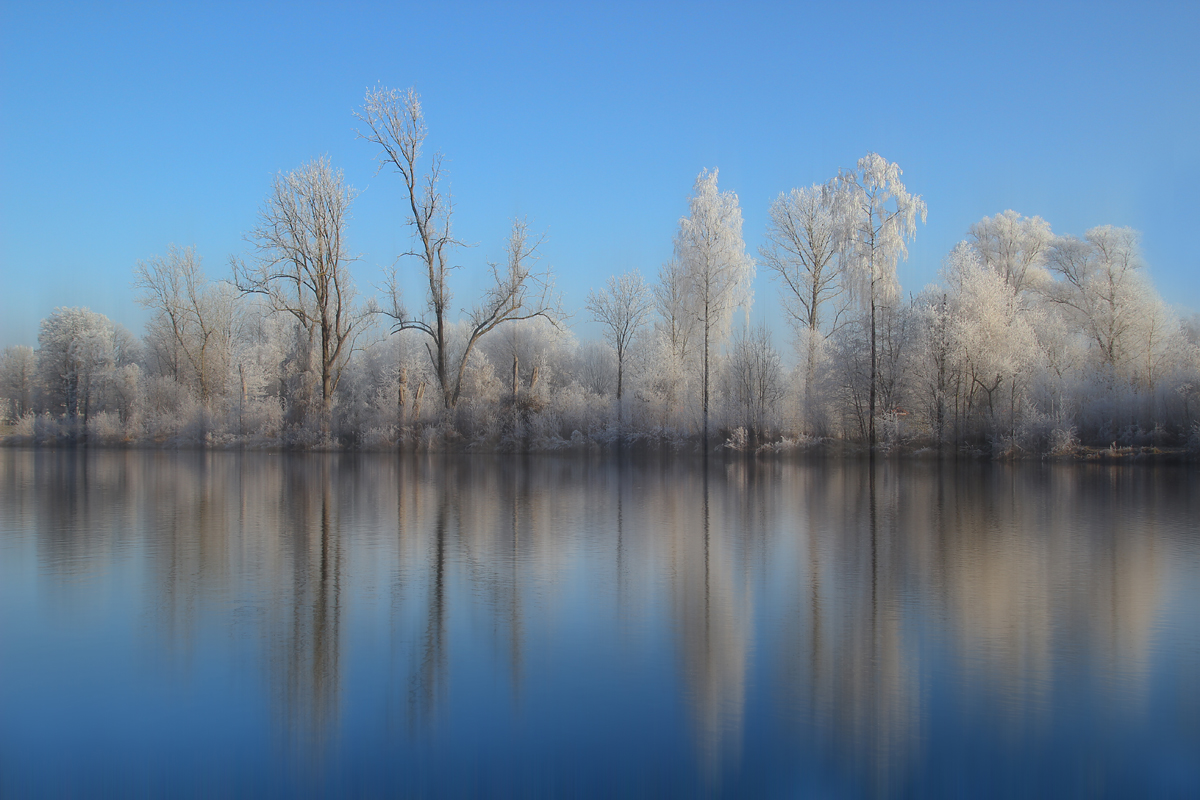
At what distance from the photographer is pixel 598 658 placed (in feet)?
16.4

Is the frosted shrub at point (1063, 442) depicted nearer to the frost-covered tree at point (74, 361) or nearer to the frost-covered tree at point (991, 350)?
the frost-covered tree at point (991, 350)

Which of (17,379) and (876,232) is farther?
(17,379)

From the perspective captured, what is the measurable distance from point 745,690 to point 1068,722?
1.64m

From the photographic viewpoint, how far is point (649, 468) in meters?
22.9

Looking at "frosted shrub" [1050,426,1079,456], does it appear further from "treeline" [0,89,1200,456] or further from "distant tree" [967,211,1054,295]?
"distant tree" [967,211,1054,295]

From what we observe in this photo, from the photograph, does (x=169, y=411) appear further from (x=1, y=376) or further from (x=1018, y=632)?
(x=1018, y=632)

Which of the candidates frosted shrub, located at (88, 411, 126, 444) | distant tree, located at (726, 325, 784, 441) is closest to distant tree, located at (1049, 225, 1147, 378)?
distant tree, located at (726, 325, 784, 441)

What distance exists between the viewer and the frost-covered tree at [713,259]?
3347 cm

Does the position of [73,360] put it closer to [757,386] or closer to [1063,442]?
[757,386]

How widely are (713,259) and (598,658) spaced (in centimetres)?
3020

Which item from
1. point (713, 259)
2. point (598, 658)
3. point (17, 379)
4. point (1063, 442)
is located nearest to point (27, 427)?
point (17, 379)

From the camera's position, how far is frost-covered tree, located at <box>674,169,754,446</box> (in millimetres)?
33469

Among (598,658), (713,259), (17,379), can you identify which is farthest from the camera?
(17,379)

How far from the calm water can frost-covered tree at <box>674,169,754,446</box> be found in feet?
79.3
